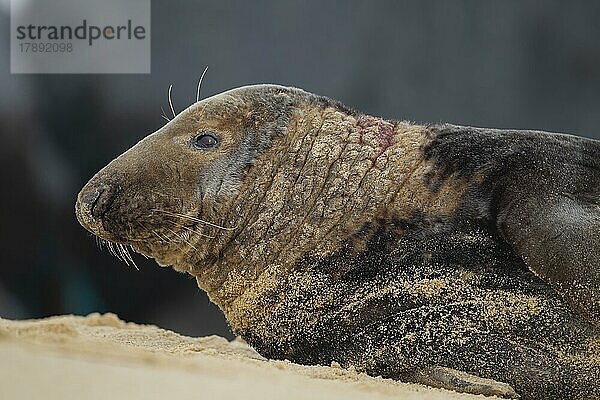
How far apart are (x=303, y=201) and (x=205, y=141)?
484 mm

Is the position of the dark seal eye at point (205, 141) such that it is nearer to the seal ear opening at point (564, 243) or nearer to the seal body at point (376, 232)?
the seal body at point (376, 232)

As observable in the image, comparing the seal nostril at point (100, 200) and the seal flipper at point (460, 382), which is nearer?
the seal flipper at point (460, 382)

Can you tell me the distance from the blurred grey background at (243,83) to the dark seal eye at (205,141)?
145 cm

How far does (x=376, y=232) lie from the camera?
345cm

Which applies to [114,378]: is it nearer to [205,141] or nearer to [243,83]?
[205,141]

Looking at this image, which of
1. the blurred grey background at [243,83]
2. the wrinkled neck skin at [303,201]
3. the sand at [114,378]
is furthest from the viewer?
the blurred grey background at [243,83]

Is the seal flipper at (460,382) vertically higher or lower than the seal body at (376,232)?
lower

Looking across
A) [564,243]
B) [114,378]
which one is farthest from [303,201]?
[114,378]

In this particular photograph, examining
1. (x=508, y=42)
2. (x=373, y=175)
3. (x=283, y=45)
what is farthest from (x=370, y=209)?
(x=508, y=42)

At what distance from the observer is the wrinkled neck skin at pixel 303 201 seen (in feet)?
11.5

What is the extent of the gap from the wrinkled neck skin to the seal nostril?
0.40 m

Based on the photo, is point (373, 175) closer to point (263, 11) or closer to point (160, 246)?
point (160, 246)

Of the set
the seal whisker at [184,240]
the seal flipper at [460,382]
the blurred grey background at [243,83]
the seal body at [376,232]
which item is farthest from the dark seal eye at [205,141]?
the blurred grey background at [243,83]

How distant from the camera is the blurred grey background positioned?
5207mm
